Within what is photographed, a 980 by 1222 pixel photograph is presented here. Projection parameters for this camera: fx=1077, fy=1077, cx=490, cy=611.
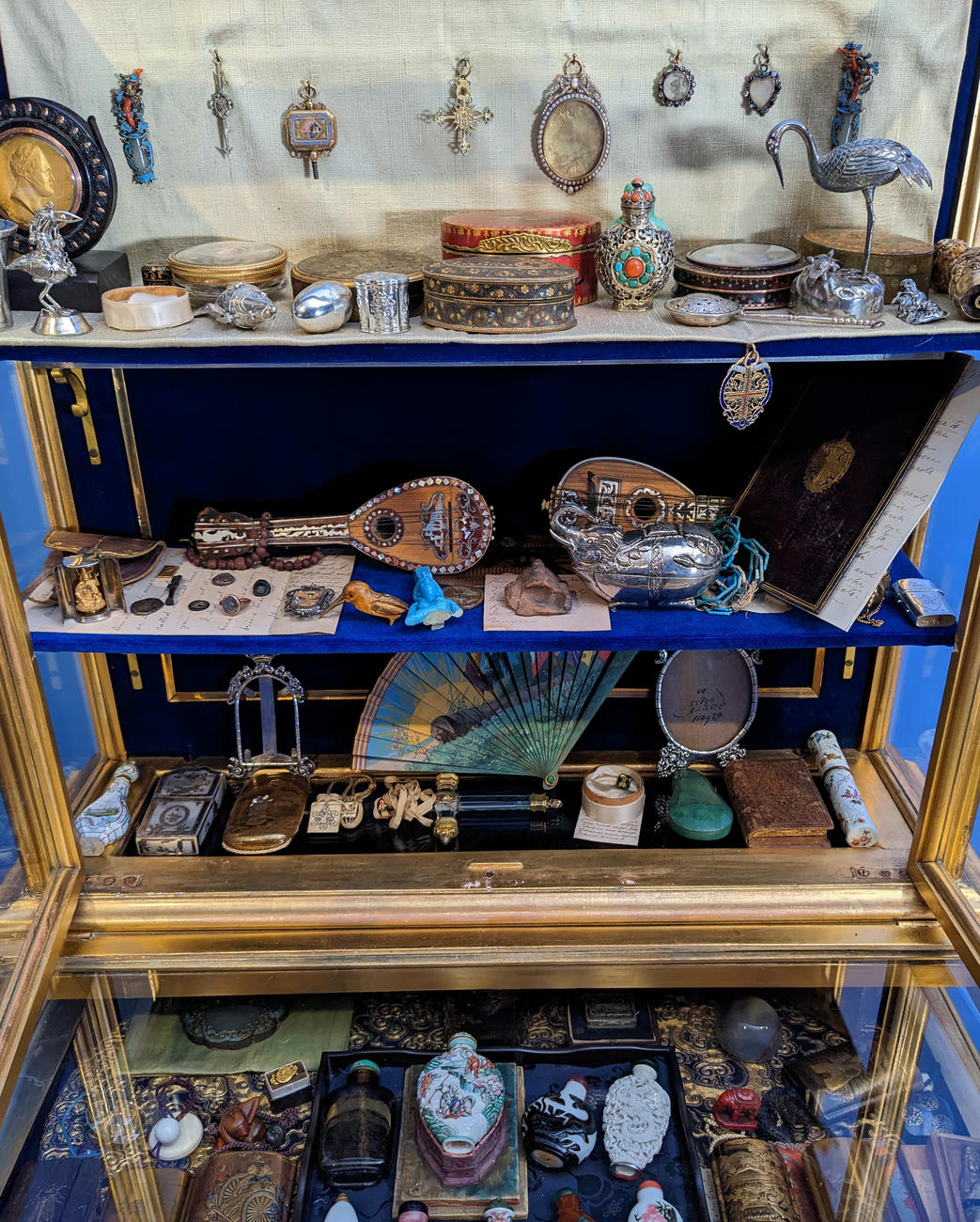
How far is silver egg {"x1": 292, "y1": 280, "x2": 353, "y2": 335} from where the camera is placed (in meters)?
1.99

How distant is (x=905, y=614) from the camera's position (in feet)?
7.98

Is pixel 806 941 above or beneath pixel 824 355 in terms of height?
beneath

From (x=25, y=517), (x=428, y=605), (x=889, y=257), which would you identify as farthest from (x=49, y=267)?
(x=889, y=257)

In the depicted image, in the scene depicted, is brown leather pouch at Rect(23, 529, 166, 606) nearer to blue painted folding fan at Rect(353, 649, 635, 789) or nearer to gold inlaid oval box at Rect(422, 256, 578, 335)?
blue painted folding fan at Rect(353, 649, 635, 789)

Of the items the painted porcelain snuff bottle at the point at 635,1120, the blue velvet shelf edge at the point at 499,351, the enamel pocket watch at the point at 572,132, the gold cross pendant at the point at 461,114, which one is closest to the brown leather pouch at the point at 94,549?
the blue velvet shelf edge at the point at 499,351

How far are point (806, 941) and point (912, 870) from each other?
33 cm

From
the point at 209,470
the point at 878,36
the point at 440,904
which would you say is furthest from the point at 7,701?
the point at 878,36

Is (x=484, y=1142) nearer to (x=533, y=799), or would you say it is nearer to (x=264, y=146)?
(x=533, y=799)

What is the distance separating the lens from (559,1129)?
2.24m

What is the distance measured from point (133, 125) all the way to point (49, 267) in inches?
17.1

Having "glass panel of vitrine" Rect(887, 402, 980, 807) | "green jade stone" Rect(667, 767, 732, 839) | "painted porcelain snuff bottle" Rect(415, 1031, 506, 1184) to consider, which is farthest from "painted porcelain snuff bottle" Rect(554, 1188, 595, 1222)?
"glass panel of vitrine" Rect(887, 402, 980, 807)

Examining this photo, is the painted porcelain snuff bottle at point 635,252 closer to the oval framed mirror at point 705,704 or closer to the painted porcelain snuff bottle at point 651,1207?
the oval framed mirror at point 705,704

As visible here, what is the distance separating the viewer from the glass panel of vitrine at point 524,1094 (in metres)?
2.14

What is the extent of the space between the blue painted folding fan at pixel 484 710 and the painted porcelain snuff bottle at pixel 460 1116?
0.80 m
